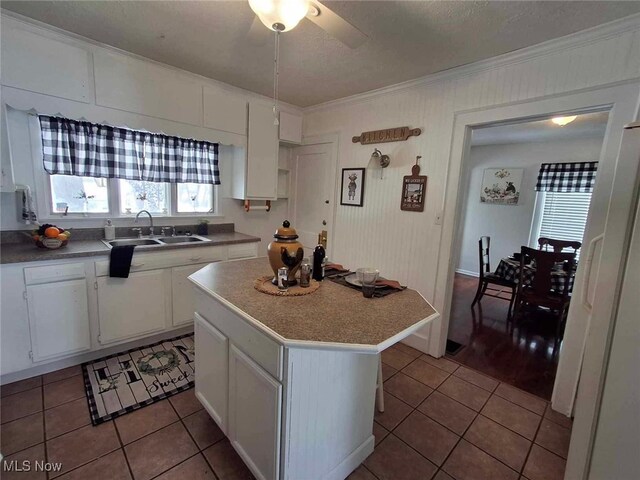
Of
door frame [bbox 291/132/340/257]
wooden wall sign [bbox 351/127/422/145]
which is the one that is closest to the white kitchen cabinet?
door frame [bbox 291/132/340/257]

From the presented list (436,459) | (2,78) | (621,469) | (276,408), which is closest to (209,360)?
(276,408)

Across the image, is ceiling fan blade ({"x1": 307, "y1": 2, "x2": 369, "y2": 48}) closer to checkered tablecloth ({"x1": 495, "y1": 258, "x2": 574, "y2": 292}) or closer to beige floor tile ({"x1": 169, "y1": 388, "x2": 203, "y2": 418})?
beige floor tile ({"x1": 169, "y1": 388, "x2": 203, "y2": 418})

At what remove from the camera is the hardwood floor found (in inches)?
93.6

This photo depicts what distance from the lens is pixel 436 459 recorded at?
159 centimetres

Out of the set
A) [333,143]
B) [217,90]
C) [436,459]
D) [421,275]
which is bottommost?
[436,459]

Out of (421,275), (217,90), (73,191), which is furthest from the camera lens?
(217,90)

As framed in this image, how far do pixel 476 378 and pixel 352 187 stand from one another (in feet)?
6.94

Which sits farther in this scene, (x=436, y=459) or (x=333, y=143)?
(x=333, y=143)

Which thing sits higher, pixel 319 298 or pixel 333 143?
pixel 333 143

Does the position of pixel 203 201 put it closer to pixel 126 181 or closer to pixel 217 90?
pixel 126 181

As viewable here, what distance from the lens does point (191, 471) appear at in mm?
1453

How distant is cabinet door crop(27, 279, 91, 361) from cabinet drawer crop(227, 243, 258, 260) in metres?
1.19

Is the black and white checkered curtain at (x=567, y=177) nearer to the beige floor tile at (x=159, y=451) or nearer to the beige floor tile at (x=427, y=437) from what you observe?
the beige floor tile at (x=427, y=437)

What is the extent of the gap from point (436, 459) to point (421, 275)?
1.44 meters
